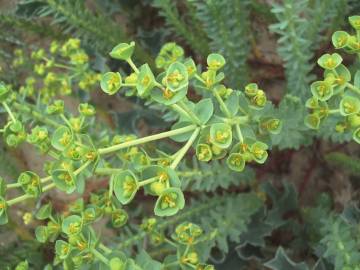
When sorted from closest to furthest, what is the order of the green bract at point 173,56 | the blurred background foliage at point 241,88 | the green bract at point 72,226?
1. the green bract at point 72,226
2. the green bract at point 173,56
3. the blurred background foliage at point 241,88

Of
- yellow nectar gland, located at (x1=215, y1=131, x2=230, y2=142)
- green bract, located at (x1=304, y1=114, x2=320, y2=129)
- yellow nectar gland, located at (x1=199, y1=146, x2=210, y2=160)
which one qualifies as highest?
yellow nectar gland, located at (x1=215, y1=131, x2=230, y2=142)

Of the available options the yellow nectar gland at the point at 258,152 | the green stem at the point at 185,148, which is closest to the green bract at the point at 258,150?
the yellow nectar gland at the point at 258,152

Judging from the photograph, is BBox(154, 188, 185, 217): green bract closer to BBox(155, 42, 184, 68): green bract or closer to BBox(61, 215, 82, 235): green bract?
BBox(61, 215, 82, 235): green bract

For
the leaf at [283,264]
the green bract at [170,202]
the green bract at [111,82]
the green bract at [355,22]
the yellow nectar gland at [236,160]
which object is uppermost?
the green bract at [111,82]

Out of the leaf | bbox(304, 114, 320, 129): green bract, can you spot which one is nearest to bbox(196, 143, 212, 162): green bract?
bbox(304, 114, 320, 129): green bract

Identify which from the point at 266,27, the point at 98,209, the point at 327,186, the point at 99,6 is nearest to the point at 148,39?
the point at 99,6

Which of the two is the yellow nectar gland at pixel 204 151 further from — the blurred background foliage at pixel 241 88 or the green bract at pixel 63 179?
the blurred background foliage at pixel 241 88
